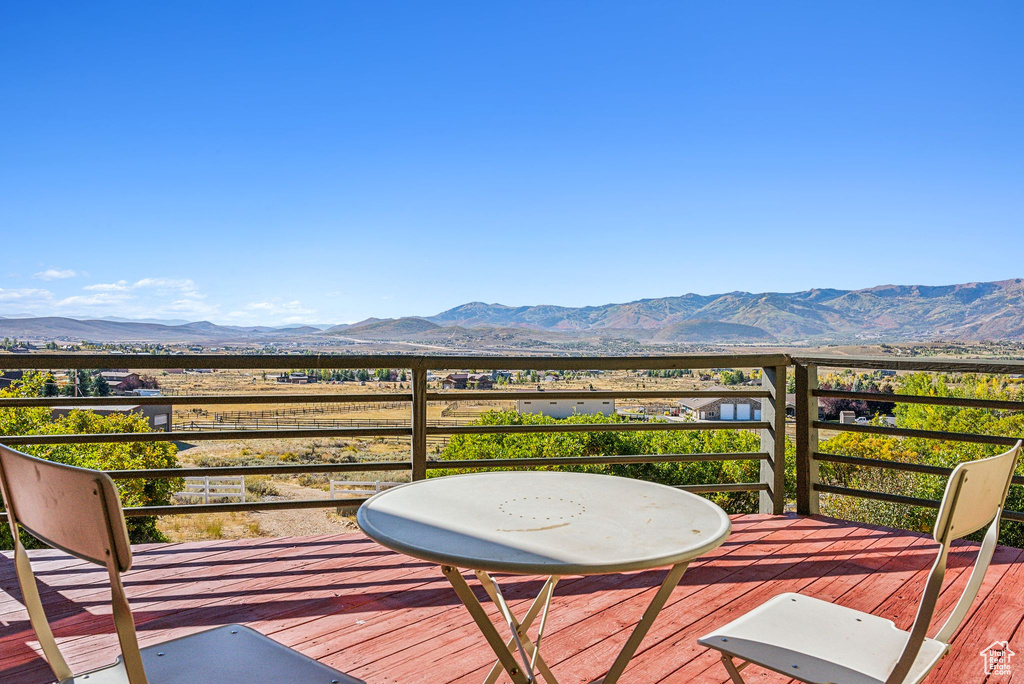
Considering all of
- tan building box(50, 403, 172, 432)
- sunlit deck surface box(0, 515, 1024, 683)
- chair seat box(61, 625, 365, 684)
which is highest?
chair seat box(61, 625, 365, 684)

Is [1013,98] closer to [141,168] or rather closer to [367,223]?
[367,223]

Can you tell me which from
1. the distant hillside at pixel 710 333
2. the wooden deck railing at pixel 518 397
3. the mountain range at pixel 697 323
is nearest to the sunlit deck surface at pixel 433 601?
the wooden deck railing at pixel 518 397

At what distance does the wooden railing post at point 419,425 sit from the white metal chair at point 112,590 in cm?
207

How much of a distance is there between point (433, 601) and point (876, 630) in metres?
1.75

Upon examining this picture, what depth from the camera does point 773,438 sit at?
161 inches

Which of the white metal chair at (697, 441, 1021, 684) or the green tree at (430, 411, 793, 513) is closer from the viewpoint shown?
the white metal chair at (697, 441, 1021, 684)

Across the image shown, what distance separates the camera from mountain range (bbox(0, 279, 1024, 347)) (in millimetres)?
19047

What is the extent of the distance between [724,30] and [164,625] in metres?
19.8

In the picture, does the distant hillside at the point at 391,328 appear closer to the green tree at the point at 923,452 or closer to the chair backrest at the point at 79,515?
the green tree at the point at 923,452

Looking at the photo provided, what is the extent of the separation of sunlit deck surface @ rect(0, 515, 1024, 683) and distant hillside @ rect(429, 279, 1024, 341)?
17.9m

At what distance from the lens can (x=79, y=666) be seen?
2.06 m

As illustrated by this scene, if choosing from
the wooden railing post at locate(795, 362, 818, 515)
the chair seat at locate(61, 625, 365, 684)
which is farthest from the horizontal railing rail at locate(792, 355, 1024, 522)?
the chair seat at locate(61, 625, 365, 684)

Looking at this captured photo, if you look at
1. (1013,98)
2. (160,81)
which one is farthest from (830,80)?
(160,81)

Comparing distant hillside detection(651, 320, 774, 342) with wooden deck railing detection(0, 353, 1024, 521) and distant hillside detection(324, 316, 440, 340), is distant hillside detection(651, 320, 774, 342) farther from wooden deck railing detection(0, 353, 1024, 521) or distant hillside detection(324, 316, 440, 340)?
wooden deck railing detection(0, 353, 1024, 521)
